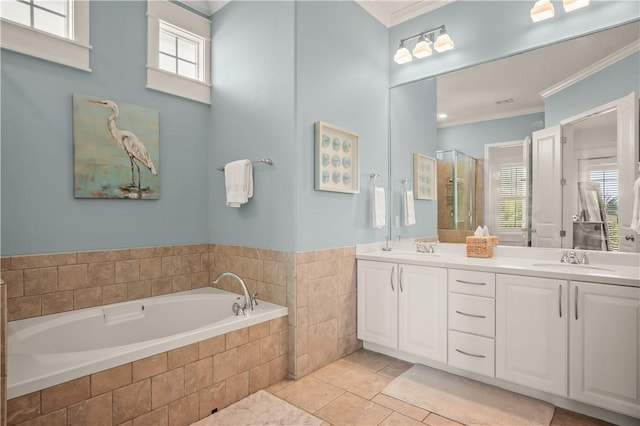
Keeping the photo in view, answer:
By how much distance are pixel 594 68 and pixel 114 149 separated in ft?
11.2

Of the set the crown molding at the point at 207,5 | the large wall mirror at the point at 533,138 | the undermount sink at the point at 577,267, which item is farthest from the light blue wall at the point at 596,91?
the crown molding at the point at 207,5

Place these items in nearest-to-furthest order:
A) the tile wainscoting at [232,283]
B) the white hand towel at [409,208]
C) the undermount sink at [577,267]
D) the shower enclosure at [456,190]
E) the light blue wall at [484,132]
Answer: the undermount sink at [577,267] → the tile wainscoting at [232,283] → the light blue wall at [484,132] → the shower enclosure at [456,190] → the white hand towel at [409,208]

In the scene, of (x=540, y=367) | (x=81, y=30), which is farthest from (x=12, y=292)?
(x=540, y=367)

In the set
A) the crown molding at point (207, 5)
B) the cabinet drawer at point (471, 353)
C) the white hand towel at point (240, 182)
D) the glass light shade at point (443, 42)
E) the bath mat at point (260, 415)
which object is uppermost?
the crown molding at point (207, 5)

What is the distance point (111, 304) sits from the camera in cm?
262

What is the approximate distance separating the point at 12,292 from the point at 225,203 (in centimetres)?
153

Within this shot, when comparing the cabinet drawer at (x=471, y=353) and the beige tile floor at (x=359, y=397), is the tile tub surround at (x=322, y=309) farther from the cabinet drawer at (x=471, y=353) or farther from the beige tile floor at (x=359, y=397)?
the cabinet drawer at (x=471, y=353)

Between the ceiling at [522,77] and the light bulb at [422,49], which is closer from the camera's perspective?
the ceiling at [522,77]

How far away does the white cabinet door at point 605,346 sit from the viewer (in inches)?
70.7

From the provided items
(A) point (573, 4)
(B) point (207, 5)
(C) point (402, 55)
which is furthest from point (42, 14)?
(A) point (573, 4)

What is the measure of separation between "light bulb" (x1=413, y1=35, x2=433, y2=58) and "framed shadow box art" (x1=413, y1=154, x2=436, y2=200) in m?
0.85

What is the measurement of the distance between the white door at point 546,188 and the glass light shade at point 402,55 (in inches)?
49.1

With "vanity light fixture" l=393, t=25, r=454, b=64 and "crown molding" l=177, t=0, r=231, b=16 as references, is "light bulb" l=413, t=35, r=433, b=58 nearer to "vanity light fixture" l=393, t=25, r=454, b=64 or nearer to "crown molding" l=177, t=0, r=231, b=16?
"vanity light fixture" l=393, t=25, r=454, b=64

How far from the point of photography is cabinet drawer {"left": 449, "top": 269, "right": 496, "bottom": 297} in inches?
88.3
